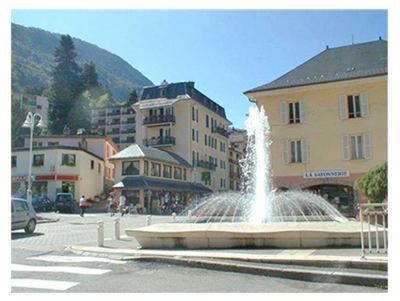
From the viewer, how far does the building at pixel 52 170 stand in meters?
34.0

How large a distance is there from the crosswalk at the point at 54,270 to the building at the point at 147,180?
22.7 meters

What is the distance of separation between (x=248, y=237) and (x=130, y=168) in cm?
2551

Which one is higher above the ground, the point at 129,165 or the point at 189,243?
the point at 129,165

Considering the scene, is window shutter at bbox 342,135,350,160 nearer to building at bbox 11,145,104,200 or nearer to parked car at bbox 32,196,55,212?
parked car at bbox 32,196,55,212

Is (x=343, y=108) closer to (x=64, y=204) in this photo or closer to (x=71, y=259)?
(x=71, y=259)

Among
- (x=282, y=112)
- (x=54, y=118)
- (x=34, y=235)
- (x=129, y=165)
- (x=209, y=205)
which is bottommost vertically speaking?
(x=34, y=235)

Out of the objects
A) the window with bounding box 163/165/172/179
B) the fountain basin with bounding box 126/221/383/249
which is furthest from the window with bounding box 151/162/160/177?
the fountain basin with bounding box 126/221/383/249

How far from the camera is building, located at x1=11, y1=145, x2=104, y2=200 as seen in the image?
34.0 meters

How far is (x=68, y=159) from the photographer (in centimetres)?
3453

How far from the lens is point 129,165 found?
108 feet

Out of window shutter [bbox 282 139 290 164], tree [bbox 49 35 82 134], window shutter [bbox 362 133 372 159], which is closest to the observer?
window shutter [bbox 362 133 372 159]
